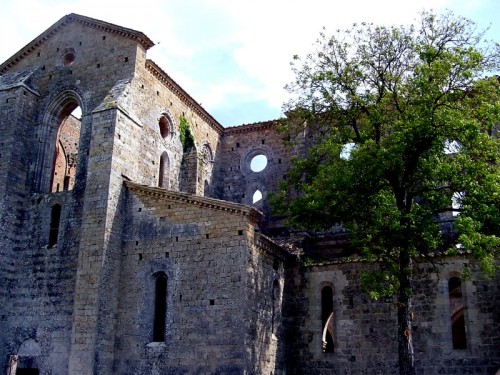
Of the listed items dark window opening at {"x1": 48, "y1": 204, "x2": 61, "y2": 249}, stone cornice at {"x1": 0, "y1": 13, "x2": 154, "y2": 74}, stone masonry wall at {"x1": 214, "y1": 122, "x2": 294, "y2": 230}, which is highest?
stone cornice at {"x1": 0, "y1": 13, "x2": 154, "y2": 74}

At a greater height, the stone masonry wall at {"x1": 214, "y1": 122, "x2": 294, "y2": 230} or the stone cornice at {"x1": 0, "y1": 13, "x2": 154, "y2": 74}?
the stone cornice at {"x1": 0, "y1": 13, "x2": 154, "y2": 74}

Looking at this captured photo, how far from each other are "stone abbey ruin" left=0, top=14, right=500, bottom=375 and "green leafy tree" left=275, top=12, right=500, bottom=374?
2735 mm

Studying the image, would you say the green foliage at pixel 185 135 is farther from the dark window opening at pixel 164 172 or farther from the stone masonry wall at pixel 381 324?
the stone masonry wall at pixel 381 324

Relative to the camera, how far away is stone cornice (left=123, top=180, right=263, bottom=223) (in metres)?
17.2

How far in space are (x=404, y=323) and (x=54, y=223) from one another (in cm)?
1200

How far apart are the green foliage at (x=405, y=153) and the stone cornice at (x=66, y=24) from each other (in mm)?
6999

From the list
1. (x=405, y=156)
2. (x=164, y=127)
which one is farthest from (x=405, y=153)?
(x=164, y=127)

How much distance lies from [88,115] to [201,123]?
Result: 672cm

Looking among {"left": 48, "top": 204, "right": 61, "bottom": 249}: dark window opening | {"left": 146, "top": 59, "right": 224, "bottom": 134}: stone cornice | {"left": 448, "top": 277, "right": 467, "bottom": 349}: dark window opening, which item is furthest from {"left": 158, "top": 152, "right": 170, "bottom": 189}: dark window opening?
{"left": 448, "top": 277, "right": 467, "bottom": 349}: dark window opening

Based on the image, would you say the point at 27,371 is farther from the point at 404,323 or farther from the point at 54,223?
the point at 404,323

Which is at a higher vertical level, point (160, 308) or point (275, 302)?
point (275, 302)

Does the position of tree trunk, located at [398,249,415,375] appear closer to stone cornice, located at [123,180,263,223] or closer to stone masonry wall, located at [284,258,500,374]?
stone masonry wall, located at [284,258,500,374]

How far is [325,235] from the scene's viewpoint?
22891 mm

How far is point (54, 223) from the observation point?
1966 centimetres
